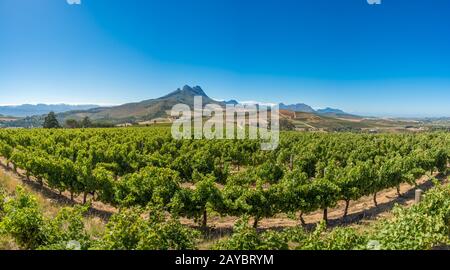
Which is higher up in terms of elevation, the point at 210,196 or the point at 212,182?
the point at 212,182

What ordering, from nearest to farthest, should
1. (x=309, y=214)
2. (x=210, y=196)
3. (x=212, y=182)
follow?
(x=210, y=196) → (x=212, y=182) → (x=309, y=214)

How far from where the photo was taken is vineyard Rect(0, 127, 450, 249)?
6762 millimetres

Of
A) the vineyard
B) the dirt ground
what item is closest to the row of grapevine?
the vineyard

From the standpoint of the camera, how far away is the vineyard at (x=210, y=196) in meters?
6.76

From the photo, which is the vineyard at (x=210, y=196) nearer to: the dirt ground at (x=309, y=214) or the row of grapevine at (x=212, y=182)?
the row of grapevine at (x=212, y=182)

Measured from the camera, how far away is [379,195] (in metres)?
23.9

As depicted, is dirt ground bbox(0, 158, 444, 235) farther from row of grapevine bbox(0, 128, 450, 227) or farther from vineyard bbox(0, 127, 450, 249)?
row of grapevine bbox(0, 128, 450, 227)

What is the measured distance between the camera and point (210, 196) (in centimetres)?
1528

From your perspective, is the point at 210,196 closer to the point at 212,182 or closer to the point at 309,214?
the point at 212,182

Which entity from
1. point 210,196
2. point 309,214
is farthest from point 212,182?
point 309,214

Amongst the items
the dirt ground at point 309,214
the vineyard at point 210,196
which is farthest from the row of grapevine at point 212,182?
the dirt ground at point 309,214

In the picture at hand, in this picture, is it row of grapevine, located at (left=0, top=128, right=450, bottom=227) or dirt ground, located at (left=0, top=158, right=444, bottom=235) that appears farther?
dirt ground, located at (left=0, top=158, right=444, bottom=235)
